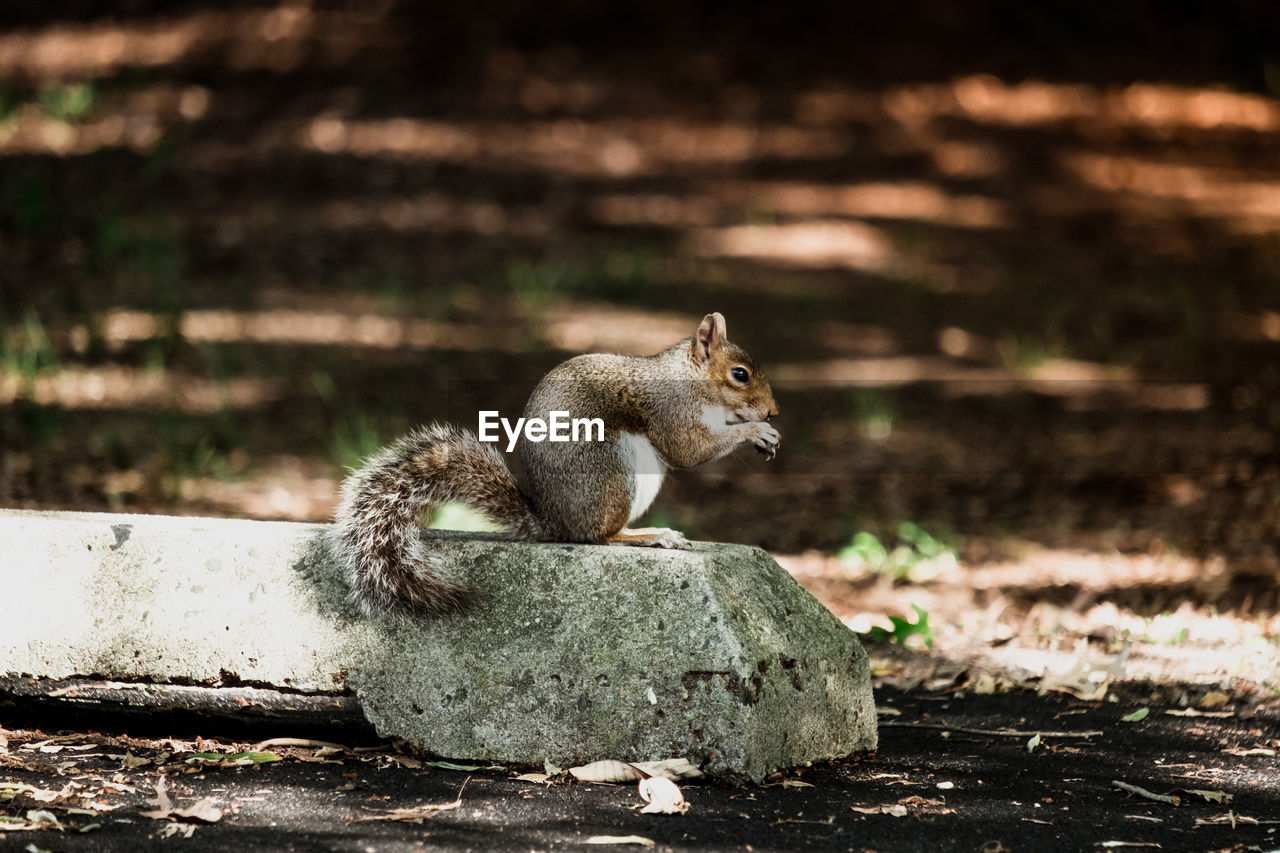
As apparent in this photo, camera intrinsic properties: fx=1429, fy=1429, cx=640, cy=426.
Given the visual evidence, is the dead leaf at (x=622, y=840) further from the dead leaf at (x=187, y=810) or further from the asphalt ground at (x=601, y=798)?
the dead leaf at (x=187, y=810)

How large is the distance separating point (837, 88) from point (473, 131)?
3.29 meters

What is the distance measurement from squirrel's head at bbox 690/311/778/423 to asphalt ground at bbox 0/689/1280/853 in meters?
0.87

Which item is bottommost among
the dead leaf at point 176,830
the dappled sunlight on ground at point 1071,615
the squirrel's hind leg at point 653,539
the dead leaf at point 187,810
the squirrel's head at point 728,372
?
the dead leaf at point 176,830

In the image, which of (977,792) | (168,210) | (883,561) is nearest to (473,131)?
(168,210)

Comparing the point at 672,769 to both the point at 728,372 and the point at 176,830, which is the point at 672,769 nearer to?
the point at 728,372

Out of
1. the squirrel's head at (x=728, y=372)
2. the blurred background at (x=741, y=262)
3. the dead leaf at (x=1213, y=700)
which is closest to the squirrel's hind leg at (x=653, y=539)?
the squirrel's head at (x=728, y=372)

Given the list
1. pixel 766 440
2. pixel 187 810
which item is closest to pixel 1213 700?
pixel 766 440

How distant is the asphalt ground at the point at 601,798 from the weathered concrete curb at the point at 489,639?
107mm

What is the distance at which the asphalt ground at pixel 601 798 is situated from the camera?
2.86 meters

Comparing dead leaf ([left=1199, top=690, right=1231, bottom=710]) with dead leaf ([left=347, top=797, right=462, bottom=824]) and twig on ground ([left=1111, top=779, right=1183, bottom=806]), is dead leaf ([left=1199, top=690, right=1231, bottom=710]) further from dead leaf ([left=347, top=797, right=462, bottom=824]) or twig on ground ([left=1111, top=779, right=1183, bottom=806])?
dead leaf ([left=347, top=797, right=462, bottom=824])

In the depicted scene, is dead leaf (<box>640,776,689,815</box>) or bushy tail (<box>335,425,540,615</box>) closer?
dead leaf (<box>640,776,689,815</box>)

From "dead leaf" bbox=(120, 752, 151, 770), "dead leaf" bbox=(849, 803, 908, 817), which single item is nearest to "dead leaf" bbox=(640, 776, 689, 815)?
"dead leaf" bbox=(849, 803, 908, 817)

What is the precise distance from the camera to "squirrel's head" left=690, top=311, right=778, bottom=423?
11.4ft

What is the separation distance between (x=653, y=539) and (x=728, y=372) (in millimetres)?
444
